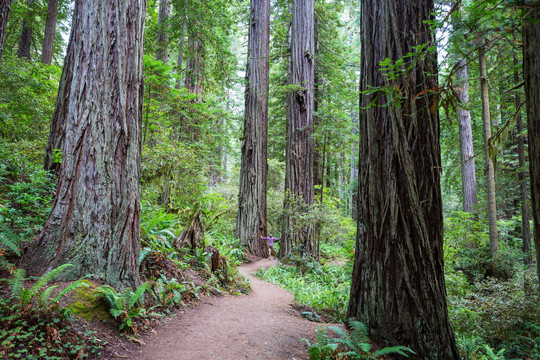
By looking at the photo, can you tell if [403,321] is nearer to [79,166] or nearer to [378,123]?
[378,123]

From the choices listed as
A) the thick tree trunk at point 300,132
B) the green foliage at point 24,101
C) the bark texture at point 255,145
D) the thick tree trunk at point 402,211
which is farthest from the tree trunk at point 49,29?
the thick tree trunk at point 402,211

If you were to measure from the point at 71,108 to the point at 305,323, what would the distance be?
13.6 feet

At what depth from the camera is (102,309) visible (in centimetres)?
299

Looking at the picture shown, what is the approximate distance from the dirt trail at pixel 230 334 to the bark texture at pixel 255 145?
192 inches

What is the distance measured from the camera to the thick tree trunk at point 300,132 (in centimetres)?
935

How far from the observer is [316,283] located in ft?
25.2

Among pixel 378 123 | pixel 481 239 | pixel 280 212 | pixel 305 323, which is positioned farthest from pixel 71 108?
pixel 481 239

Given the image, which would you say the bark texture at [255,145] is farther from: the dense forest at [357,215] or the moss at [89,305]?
the moss at [89,305]

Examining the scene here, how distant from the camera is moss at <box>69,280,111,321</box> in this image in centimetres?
280

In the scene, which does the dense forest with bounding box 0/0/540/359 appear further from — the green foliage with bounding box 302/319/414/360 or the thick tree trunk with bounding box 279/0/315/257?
the thick tree trunk with bounding box 279/0/315/257

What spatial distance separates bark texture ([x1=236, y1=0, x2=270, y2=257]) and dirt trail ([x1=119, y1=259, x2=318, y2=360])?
16.0 feet

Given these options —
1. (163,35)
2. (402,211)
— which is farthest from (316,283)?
(163,35)

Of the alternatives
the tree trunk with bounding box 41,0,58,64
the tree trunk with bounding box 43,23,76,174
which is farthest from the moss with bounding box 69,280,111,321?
the tree trunk with bounding box 41,0,58,64

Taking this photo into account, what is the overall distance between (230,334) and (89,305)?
157 cm
